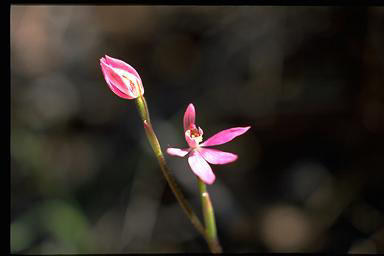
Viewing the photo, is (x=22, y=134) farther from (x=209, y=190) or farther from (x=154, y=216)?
(x=209, y=190)

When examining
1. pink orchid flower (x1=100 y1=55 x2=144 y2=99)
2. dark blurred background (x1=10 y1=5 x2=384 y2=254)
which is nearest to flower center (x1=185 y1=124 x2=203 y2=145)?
pink orchid flower (x1=100 y1=55 x2=144 y2=99)

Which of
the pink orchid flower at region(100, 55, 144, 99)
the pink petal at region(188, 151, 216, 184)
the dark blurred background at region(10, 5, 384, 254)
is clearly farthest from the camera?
the dark blurred background at region(10, 5, 384, 254)

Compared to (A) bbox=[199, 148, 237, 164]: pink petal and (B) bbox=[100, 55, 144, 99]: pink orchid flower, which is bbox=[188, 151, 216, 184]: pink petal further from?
(B) bbox=[100, 55, 144, 99]: pink orchid flower

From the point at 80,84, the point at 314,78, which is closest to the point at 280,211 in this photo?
the point at 314,78

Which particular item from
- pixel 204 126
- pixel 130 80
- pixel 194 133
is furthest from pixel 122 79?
pixel 204 126

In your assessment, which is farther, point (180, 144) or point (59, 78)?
point (59, 78)

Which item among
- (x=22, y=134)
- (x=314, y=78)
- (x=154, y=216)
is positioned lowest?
(x=154, y=216)
